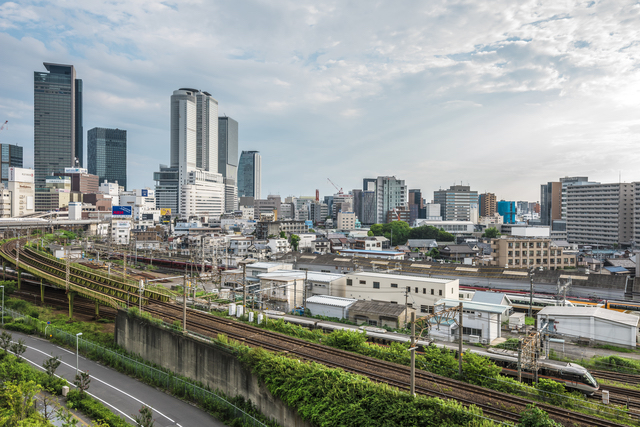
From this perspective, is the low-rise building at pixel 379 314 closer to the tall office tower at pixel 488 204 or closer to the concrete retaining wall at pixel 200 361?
the concrete retaining wall at pixel 200 361

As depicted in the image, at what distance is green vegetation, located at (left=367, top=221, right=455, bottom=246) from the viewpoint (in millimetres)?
92688

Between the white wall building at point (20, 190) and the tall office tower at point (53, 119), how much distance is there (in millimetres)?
70191

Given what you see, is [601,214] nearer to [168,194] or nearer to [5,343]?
[5,343]

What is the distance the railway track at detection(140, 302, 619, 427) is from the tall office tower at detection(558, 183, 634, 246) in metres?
102

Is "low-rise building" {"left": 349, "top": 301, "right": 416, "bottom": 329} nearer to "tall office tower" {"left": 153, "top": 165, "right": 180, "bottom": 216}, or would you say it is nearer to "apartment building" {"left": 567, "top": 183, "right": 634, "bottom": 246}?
"apartment building" {"left": 567, "top": 183, "right": 634, "bottom": 246}

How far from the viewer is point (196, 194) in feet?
501

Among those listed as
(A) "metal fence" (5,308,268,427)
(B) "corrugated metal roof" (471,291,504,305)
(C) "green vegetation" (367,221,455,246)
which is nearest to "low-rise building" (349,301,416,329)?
(B) "corrugated metal roof" (471,291,504,305)

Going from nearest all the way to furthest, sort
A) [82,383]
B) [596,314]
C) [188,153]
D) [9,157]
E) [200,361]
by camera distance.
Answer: [82,383] < [200,361] < [596,314] < [9,157] < [188,153]

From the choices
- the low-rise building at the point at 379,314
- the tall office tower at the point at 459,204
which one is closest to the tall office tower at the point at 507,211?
the tall office tower at the point at 459,204

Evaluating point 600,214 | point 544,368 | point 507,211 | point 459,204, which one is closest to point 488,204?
point 507,211

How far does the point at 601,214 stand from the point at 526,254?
58.1m

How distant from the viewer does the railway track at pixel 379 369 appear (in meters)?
12.4

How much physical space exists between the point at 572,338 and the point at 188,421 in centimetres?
2594

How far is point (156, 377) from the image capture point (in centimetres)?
1903
